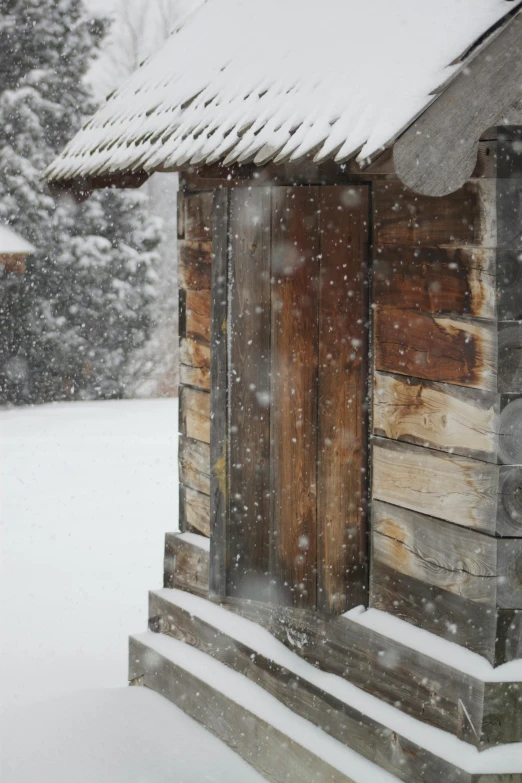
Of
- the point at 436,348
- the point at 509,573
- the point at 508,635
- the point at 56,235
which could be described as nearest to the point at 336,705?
the point at 508,635

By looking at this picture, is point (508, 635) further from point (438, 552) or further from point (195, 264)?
point (195, 264)

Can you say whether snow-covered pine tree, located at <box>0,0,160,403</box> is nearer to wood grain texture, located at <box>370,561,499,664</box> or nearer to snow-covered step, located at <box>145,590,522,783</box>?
snow-covered step, located at <box>145,590,522,783</box>

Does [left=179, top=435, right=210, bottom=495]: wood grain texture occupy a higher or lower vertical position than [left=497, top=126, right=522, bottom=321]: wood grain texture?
lower

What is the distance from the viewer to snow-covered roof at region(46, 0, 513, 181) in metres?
3.19

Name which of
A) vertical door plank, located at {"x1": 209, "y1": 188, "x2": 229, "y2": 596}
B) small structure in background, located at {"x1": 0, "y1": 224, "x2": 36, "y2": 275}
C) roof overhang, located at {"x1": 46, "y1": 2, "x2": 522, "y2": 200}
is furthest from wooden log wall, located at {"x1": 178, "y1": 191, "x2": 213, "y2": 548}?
small structure in background, located at {"x1": 0, "y1": 224, "x2": 36, "y2": 275}

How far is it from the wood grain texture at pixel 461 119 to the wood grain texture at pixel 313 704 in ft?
6.53

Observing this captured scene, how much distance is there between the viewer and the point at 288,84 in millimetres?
3916

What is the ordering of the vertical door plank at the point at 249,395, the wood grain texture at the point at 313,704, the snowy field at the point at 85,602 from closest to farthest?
the wood grain texture at the point at 313,704 → the vertical door plank at the point at 249,395 → the snowy field at the point at 85,602

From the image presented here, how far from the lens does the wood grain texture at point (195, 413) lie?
516 centimetres

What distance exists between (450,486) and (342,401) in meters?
0.62

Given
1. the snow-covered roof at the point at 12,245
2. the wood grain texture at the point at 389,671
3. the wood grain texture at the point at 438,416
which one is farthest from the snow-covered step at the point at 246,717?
the snow-covered roof at the point at 12,245

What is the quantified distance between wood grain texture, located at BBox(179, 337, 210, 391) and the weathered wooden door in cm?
95

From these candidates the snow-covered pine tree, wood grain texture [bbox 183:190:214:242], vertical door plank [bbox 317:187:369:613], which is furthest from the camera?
the snow-covered pine tree

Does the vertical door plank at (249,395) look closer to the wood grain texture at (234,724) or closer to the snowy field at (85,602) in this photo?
the wood grain texture at (234,724)
